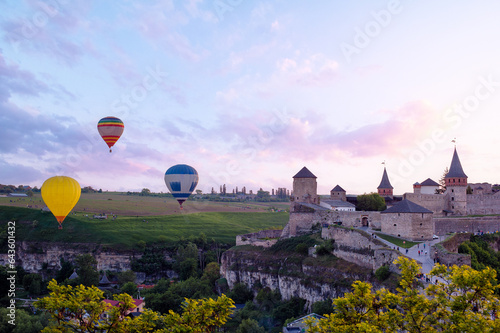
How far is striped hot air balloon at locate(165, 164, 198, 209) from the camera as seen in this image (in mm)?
61625

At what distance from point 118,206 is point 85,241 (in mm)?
42443

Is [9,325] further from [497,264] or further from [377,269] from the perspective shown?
[497,264]

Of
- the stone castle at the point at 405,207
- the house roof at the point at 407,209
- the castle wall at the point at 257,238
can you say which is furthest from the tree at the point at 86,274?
the house roof at the point at 407,209

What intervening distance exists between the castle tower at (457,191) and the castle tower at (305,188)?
60.2 ft

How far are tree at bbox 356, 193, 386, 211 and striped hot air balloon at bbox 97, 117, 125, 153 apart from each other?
117ft

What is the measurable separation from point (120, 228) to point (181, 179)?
38604 millimetres

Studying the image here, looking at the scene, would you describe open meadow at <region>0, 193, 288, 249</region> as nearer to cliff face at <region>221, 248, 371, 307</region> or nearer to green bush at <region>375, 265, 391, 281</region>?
cliff face at <region>221, 248, 371, 307</region>

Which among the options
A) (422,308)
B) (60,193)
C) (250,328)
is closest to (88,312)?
(422,308)

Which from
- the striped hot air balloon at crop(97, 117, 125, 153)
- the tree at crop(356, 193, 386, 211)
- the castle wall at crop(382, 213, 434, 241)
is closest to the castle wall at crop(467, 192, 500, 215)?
the tree at crop(356, 193, 386, 211)

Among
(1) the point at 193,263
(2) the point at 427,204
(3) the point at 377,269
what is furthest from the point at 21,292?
(2) the point at 427,204

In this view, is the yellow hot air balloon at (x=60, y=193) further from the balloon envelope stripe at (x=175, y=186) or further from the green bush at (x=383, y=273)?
the green bush at (x=383, y=273)

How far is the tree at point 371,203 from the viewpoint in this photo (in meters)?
62.9

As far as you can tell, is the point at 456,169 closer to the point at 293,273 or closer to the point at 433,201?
the point at 433,201

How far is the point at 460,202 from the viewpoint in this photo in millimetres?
59125
